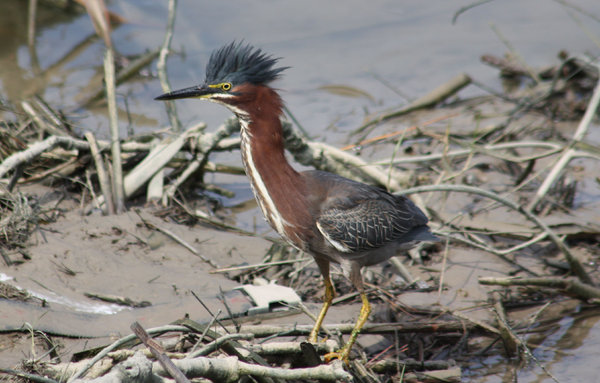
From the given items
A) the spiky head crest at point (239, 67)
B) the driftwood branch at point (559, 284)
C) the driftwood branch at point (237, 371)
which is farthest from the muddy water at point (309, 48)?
the driftwood branch at point (237, 371)

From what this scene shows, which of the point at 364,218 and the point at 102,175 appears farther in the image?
the point at 102,175

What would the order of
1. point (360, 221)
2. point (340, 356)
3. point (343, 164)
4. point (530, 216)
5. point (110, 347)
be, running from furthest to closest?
point (343, 164), point (530, 216), point (360, 221), point (340, 356), point (110, 347)

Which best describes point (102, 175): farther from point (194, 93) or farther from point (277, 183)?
point (277, 183)

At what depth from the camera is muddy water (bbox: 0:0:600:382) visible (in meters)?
8.13

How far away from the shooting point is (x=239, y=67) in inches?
164

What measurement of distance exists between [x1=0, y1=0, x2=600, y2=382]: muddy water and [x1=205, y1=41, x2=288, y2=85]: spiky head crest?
219 centimetres

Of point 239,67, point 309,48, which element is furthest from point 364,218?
point 309,48

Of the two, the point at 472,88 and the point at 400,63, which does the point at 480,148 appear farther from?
the point at 400,63

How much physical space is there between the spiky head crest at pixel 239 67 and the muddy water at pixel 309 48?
2.19 meters

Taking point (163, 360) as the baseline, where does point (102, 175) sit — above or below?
above

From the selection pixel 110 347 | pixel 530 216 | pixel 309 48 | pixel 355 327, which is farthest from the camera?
pixel 309 48

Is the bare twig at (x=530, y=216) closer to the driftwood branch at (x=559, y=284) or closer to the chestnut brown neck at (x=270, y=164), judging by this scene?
the driftwood branch at (x=559, y=284)

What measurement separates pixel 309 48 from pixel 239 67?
585cm

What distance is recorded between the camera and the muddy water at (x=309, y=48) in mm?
8133
